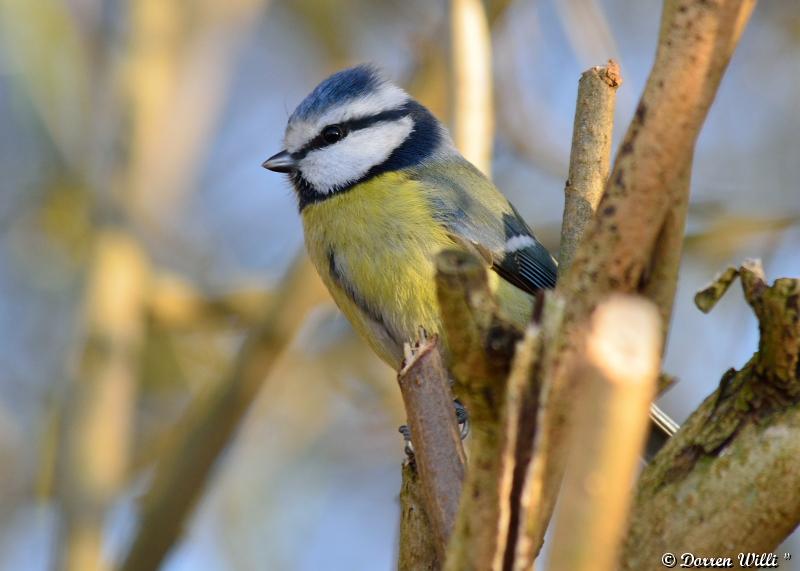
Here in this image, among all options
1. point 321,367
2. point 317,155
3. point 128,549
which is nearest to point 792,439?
point 317,155

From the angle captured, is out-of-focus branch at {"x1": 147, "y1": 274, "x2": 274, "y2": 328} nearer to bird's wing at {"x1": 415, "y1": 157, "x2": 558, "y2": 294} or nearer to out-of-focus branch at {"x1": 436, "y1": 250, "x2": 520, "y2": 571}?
bird's wing at {"x1": 415, "y1": 157, "x2": 558, "y2": 294}

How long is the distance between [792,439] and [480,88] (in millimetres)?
1337

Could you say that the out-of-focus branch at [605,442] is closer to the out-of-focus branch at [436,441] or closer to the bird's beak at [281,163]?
the out-of-focus branch at [436,441]

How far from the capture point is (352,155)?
2326 mm

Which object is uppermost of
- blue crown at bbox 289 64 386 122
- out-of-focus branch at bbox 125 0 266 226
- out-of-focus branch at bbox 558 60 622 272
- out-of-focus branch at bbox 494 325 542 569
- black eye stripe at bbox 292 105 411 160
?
out-of-focus branch at bbox 125 0 266 226

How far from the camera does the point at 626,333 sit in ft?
2.33

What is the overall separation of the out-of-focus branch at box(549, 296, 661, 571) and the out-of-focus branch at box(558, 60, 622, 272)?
762 mm

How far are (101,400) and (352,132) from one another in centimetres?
90

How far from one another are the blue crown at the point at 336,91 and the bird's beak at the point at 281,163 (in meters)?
0.09

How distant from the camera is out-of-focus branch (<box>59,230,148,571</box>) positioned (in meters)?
2.26

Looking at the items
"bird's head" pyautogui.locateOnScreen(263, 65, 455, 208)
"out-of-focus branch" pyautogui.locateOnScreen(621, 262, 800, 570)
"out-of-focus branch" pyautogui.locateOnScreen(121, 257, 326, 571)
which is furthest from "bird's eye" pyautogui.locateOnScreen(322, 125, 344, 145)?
"out-of-focus branch" pyautogui.locateOnScreen(621, 262, 800, 570)

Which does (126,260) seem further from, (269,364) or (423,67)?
(423,67)

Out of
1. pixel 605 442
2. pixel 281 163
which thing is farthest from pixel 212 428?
pixel 605 442

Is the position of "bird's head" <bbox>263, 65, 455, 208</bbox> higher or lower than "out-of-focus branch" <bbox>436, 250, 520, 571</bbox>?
higher
